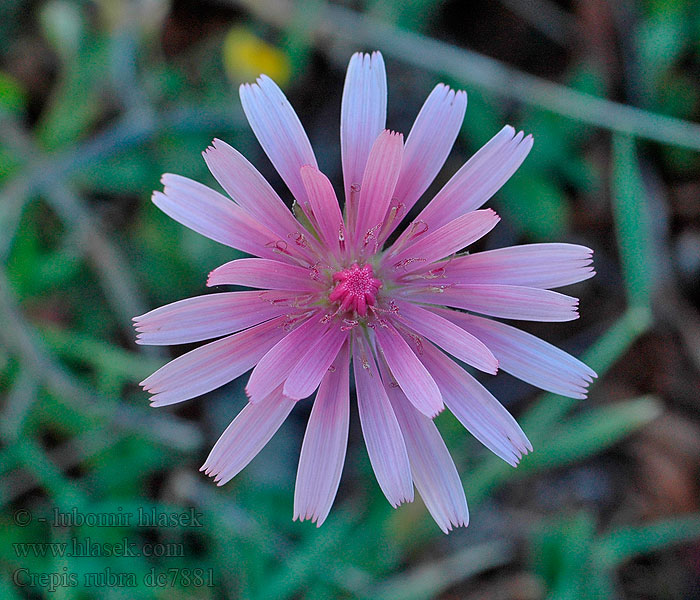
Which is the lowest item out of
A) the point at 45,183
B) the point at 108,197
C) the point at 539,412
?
the point at 539,412

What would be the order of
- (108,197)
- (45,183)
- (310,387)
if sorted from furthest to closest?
(108,197)
(45,183)
(310,387)

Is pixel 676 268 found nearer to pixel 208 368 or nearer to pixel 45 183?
pixel 208 368

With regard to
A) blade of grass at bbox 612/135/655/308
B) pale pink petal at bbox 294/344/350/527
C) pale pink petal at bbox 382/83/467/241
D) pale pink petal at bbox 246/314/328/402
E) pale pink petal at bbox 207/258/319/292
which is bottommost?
pale pink petal at bbox 294/344/350/527

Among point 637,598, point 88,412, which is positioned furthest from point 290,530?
point 637,598

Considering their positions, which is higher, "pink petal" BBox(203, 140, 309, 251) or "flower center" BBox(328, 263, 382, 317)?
"pink petal" BBox(203, 140, 309, 251)

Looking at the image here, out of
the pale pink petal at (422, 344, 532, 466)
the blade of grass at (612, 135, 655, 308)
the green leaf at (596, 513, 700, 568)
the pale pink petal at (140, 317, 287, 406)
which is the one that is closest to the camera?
the pale pink petal at (140, 317, 287, 406)

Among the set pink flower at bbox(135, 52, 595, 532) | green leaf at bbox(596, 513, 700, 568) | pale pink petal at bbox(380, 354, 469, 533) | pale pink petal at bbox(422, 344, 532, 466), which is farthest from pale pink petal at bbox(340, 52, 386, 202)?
green leaf at bbox(596, 513, 700, 568)

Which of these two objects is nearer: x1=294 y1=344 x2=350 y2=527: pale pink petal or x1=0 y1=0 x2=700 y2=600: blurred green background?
x1=294 y1=344 x2=350 y2=527: pale pink petal

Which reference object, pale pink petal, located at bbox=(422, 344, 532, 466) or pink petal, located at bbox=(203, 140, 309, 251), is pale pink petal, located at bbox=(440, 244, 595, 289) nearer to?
pale pink petal, located at bbox=(422, 344, 532, 466)
